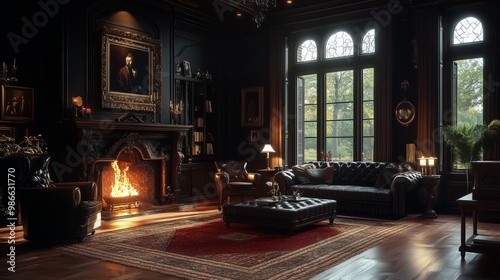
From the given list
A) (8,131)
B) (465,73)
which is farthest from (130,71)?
(465,73)

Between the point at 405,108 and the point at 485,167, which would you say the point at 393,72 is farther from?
the point at 485,167

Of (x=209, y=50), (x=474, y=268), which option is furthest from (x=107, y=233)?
(x=209, y=50)

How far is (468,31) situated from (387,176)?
3.05 metres

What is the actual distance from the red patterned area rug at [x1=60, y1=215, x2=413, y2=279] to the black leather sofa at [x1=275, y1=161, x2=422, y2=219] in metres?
0.46

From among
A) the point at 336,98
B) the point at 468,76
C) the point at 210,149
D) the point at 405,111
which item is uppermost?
the point at 468,76

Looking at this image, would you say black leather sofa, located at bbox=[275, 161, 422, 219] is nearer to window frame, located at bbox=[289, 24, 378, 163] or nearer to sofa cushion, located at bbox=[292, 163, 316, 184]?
sofa cushion, located at bbox=[292, 163, 316, 184]

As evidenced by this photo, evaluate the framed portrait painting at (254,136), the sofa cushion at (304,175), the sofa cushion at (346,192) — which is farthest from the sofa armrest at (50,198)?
the framed portrait painting at (254,136)

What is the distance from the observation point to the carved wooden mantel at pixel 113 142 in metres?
7.25

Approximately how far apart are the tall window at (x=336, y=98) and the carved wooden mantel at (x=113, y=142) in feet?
9.00

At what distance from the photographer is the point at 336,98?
31.4ft

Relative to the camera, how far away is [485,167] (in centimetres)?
465

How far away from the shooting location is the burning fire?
323 inches

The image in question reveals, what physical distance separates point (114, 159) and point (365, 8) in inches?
221

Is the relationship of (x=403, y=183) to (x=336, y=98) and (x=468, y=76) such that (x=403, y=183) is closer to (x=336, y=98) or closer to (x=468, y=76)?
(x=468, y=76)
